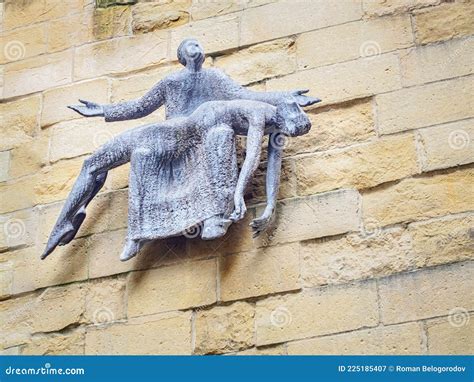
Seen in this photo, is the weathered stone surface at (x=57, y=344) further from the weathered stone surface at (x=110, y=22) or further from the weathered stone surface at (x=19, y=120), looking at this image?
the weathered stone surface at (x=110, y=22)

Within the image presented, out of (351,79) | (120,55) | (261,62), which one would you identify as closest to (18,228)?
(120,55)

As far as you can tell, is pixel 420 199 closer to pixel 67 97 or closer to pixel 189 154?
pixel 189 154

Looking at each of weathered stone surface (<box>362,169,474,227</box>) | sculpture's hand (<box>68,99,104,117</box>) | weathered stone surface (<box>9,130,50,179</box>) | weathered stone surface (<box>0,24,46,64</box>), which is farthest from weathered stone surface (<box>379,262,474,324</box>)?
weathered stone surface (<box>0,24,46,64</box>)

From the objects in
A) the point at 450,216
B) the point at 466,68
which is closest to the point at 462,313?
the point at 450,216

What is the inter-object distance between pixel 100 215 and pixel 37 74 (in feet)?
2.93

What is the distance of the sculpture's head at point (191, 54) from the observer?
4203mm

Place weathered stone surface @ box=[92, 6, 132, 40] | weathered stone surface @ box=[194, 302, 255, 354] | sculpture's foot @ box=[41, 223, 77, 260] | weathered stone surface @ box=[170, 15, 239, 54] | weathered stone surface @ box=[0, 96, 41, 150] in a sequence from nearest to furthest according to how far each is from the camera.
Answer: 1. weathered stone surface @ box=[194, 302, 255, 354]
2. sculpture's foot @ box=[41, 223, 77, 260]
3. weathered stone surface @ box=[170, 15, 239, 54]
4. weathered stone surface @ box=[0, 96, 41, 150]
5. weathered stone surface @ box=[92, 6, 132, 40]

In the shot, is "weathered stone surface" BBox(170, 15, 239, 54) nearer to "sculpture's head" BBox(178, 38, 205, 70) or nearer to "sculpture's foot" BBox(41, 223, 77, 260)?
"sculpture's head" BBox(178, 38, 205, 70)

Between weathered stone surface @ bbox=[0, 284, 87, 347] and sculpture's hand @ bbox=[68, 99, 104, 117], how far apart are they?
2.26 ft

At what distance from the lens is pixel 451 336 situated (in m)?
3.62

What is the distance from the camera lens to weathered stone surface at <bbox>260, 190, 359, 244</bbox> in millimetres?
3939

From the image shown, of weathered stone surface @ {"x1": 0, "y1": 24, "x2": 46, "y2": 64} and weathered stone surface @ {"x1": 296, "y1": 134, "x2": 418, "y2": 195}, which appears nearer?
weathered stone surface @ {"x1": 296, "y1": 134, "x2": 418, "y2": 195}

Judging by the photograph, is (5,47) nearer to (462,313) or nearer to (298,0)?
(298,0)

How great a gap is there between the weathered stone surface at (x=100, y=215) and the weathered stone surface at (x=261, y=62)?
27.4 inches
